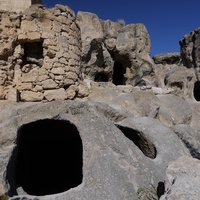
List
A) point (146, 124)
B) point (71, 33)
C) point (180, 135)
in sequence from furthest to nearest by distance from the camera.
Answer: point (71, 33)
point (180, 135)
point (146, 124)

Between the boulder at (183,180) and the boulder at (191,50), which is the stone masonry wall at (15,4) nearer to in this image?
the boulder at (183,180)

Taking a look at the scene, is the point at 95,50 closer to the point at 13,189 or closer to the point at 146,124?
the point at 146,124

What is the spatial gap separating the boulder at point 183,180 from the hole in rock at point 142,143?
132cm

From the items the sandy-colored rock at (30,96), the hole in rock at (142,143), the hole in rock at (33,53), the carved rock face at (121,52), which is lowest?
the hole in rock at (142,143)

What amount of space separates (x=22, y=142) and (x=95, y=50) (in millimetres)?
11861

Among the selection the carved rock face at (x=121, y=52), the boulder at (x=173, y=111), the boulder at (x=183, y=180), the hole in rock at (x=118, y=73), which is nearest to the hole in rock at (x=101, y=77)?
the carved rock face at (x=121, y=52)

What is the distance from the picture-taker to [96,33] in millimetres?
16016

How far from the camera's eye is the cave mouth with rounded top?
16.9ft

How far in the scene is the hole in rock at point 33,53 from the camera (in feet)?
20.8

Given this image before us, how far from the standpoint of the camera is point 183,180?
2771 millimetres

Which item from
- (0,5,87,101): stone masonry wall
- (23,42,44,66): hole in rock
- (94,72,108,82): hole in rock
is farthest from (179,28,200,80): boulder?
(23,42,44,66): hole in rock

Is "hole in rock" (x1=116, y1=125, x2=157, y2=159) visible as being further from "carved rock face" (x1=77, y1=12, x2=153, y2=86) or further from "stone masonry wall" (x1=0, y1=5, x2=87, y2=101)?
"carved rock face" (x1=77, y1=12, x2=153, y2=86)

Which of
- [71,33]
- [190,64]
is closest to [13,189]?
[71,33]

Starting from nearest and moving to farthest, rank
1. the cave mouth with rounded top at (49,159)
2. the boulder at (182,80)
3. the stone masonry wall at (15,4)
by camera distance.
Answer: the cave mouth with rounded top at (49,159) < the stone masonry wall at (15,4) < the boulder at (182,80)
